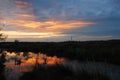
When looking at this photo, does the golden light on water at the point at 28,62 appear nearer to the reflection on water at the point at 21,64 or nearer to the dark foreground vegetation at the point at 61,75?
the reflection on water at the point at 21,64

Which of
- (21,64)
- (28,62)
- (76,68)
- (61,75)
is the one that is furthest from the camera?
(28,62)

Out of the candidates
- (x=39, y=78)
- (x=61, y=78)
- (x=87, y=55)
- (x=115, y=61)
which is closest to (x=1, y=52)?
(x=39, y=78)

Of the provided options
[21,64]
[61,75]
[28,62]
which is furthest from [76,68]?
[28,62]

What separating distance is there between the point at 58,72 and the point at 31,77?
2310 millimetres

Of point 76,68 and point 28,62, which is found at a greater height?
point 76,68

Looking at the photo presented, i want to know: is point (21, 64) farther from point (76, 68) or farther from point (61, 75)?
point (61, 75)

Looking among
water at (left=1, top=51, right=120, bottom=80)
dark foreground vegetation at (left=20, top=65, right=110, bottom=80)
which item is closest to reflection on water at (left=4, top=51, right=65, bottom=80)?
water at (left=1, top=51, right=120, bottom=80)

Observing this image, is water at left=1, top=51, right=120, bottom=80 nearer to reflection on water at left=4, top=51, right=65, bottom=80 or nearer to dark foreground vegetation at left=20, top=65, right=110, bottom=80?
reflection on water at left=4, top=51, right=65, bottom=80

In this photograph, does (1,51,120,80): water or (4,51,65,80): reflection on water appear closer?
(1,51,120,80): water

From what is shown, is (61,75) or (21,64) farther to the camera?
(21,64)

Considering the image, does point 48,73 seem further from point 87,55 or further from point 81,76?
point 87,55

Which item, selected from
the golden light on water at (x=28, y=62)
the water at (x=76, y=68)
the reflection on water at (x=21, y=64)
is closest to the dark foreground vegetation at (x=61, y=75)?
the water at (x=76, y=68)

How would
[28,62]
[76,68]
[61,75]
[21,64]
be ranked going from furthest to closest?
[28,62], [21,64], [76,68], [61,75]

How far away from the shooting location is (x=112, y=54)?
91.2 feet
